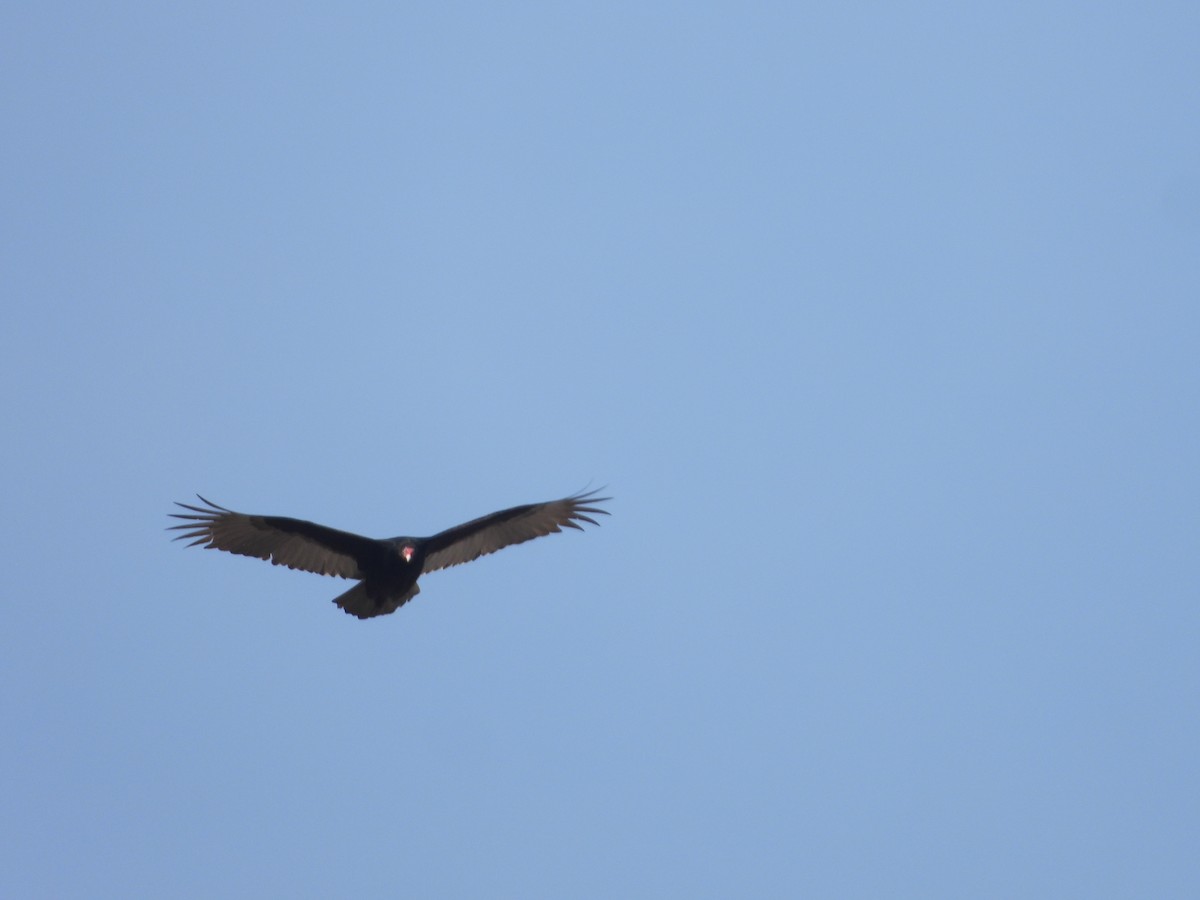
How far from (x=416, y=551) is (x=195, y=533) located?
2.78 metres

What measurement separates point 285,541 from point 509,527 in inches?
115

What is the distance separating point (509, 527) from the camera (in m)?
24.1

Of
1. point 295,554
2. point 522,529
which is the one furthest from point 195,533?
point 522,529

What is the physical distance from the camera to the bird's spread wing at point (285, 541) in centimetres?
2300

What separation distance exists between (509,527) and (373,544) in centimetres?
193

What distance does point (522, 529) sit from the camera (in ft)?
79.2

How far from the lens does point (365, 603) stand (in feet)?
75.3

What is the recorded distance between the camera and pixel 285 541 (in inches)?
928

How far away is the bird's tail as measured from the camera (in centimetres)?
2289

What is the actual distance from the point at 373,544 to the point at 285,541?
4.07 feet

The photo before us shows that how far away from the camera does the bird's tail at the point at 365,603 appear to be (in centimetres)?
2289

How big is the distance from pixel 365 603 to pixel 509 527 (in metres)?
2.29

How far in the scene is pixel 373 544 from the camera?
2319 cm

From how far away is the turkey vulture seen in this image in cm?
2294
